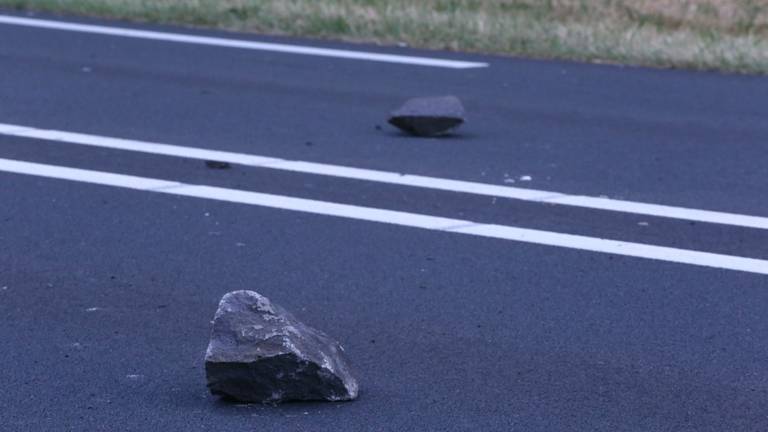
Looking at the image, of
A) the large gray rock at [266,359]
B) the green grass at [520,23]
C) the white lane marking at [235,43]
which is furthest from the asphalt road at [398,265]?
the green grass at [520,23]

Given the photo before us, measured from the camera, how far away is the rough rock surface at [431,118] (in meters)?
10.2

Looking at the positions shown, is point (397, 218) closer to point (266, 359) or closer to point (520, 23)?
point (266, 359)

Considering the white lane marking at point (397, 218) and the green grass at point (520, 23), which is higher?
the white lane marking at point (397, 218)

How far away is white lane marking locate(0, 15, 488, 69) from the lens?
44.6ft

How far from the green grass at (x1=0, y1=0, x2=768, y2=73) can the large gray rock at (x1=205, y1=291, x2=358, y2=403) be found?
881cm

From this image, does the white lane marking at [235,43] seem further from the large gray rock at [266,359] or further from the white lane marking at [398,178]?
the large gray rock at [266,359]

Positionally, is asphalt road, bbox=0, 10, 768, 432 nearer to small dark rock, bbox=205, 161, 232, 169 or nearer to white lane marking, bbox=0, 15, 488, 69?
small dark rock, bbox=205, 161, 232, 169

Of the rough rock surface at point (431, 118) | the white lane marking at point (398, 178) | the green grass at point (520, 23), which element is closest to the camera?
the white lane marking at point (398, 178)

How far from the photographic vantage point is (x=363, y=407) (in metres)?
5.27

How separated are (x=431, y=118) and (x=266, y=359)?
5.33 metres

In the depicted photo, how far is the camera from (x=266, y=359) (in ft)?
16.7

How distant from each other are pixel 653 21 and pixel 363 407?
36.8 ft

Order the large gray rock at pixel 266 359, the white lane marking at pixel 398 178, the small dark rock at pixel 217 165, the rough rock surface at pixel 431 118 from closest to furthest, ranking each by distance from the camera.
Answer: the large gray rock at pixel 266 359
the white lane marking at pixel 398 178
the small dark rock at pixel 217 165
the rough rock surface at pixel 431 118

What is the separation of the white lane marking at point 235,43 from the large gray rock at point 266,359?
826 cm
